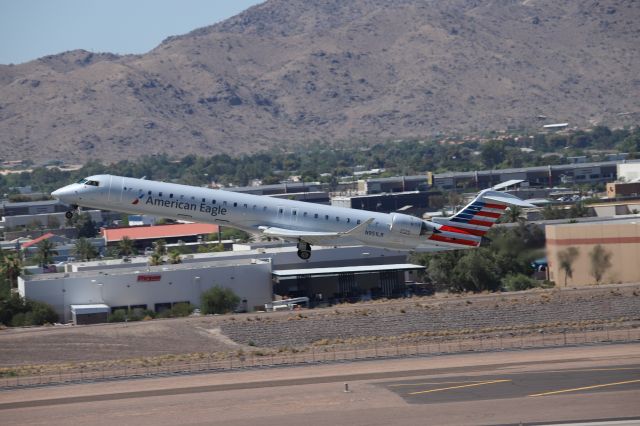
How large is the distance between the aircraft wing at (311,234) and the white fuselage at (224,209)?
0.26 meters

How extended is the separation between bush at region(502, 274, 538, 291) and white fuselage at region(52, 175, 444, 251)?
2717cm

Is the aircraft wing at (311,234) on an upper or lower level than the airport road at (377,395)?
upper

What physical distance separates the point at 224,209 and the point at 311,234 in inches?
194

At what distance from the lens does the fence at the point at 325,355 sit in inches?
2445

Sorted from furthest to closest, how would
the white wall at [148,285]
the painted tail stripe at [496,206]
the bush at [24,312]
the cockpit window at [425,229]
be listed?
the white wall at [148,285] < the bush at [24,312] < the painted tail stripe at [496,206] < the cockpit window at [425,229]

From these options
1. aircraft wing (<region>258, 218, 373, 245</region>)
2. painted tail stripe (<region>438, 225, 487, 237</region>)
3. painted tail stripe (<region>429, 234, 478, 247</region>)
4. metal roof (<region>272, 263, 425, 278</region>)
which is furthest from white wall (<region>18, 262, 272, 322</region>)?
painted tail stripe (<region>438, 225, 487, 237</region>)

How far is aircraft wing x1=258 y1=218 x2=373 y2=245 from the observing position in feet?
217

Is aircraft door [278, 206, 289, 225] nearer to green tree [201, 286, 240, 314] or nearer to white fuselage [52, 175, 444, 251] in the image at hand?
white fuselage [52, 175, 444, 251]

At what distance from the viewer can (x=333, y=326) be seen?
74812 millimetres

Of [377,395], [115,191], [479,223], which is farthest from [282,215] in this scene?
[377,395]

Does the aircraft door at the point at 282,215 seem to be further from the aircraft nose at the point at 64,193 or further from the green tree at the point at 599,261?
the green tree at the point at 599,261

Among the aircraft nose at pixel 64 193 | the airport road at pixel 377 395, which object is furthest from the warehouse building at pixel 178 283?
the airport road at pixel 377 395

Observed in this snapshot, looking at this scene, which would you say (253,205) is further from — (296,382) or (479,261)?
(479,261)

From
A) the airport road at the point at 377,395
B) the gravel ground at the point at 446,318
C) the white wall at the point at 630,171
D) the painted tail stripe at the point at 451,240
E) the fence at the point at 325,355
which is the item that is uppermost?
the white wall at the point at 630,171
